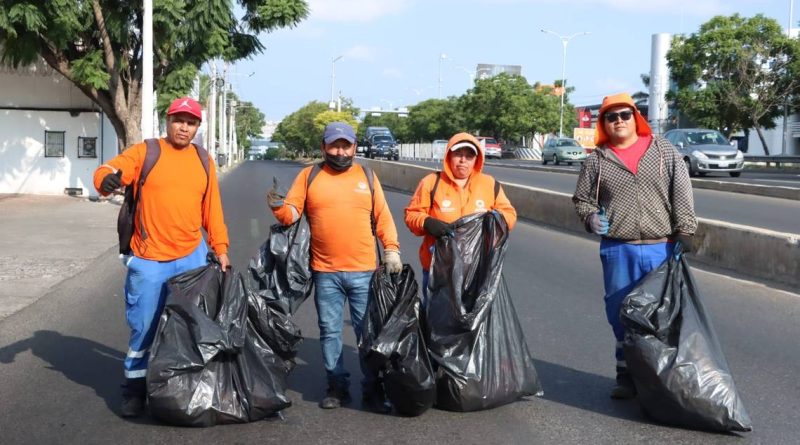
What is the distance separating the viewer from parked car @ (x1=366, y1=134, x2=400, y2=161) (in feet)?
183

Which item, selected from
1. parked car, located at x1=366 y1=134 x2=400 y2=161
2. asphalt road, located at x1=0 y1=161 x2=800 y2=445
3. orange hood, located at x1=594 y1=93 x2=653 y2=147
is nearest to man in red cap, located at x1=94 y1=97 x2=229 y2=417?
asphalt road, located at x1=0 y1=161 x2=800 y2=445

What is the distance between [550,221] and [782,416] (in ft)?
37.2

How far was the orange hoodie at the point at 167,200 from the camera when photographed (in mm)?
5141

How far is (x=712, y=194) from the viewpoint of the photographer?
901 inches

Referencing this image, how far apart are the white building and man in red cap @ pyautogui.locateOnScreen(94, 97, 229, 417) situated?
19545 millimetres

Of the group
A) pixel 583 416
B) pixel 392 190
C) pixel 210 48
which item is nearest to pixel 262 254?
pixel 583 416

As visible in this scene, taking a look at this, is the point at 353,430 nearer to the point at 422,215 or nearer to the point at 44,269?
the point at 422,215

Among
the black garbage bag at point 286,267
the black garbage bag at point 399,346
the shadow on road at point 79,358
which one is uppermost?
the black garbage bag at point 286,267

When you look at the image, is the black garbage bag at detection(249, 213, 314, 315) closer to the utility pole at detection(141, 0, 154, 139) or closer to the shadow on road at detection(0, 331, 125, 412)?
the shadow on road at detection(0, 331, 125, 412)

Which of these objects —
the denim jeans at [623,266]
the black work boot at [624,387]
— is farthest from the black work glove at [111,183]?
the black work boot at [624,387]

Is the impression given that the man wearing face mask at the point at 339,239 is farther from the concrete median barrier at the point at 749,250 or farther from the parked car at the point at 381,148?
the parked car at the point at 381,148

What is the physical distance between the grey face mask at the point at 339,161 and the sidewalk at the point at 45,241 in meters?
4.48

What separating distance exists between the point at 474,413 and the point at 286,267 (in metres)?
1.32

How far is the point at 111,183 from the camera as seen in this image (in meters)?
4.84
